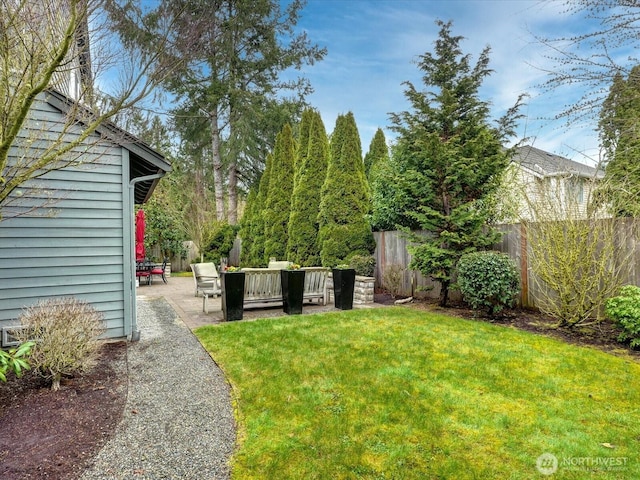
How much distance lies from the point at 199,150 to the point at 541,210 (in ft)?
57.5

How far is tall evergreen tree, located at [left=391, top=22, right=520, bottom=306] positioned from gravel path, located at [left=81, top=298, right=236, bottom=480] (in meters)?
5.45

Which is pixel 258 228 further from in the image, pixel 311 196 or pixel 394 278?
pixel 394 278

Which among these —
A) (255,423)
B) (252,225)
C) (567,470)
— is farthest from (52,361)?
(252,225)

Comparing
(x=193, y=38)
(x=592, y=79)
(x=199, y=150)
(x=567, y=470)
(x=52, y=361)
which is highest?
(x=199, y=150)

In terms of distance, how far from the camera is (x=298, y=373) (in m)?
4.12

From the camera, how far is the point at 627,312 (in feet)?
16.4

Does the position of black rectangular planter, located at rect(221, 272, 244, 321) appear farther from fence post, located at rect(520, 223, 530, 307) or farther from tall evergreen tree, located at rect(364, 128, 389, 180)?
tall evergreen tree, located at rect(364, 128, 389, 180)

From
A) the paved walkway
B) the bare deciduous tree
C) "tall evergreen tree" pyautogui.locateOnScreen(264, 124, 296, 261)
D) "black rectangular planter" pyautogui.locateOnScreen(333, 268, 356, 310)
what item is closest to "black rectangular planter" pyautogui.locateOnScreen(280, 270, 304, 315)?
"black rectangular planter" pyautogui.locateOnScreen(333, 268, 356, 310)

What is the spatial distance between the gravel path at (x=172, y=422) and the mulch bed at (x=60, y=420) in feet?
0.42

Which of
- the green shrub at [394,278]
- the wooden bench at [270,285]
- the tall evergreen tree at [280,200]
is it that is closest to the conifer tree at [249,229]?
the tall evergreen tree at [280,200]

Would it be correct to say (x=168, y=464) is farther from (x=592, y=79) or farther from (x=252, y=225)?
→ (x=252, y=225)

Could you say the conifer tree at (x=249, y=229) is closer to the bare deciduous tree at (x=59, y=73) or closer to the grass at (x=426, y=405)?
the grass at (x=426, y=405)

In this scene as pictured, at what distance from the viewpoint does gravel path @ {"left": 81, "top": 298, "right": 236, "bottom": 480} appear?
8.05 feet

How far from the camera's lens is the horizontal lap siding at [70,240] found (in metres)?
4.89
